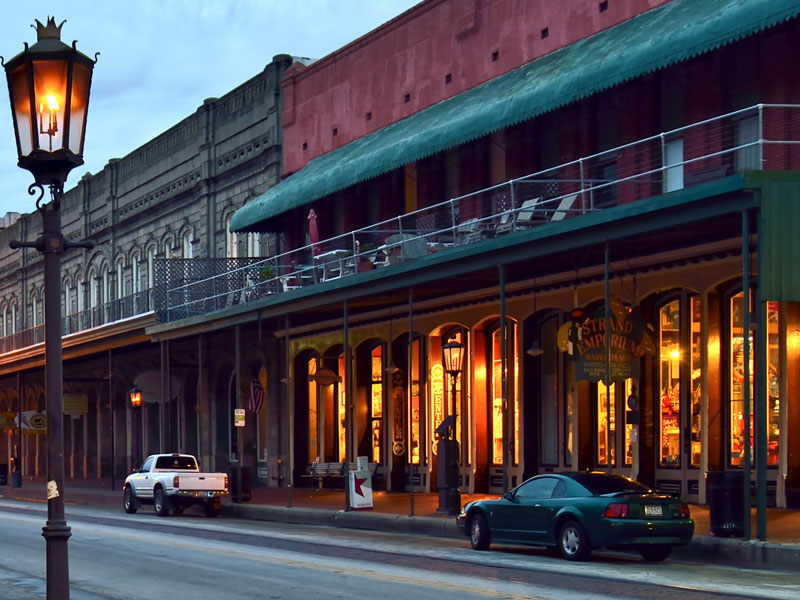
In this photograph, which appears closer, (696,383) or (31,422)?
(696,383)

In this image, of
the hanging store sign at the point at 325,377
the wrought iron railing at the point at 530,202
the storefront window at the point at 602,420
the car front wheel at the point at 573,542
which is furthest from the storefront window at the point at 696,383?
the hanging store sign at the point at 325,377

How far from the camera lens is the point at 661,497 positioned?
737 inches

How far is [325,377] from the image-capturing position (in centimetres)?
3481

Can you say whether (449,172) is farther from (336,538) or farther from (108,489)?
(108,489)

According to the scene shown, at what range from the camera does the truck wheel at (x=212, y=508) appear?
32531 millimetres

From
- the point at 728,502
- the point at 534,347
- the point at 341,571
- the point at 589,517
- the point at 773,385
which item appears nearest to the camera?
the point at 341,571

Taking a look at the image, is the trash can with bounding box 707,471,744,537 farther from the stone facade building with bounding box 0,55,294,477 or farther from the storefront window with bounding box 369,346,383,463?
the stone facade building with bounding box 0,55,294,477

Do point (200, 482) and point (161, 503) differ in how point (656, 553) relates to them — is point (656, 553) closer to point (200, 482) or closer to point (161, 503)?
point (200, 482)

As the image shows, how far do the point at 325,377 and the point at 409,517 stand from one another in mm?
9569

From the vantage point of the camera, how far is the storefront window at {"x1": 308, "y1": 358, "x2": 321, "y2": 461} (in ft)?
128

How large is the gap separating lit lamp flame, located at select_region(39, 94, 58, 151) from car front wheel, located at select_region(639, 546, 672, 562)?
12716 millimetres

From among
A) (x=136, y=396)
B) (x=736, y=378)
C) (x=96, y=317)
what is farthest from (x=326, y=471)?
(x=96, y=317)

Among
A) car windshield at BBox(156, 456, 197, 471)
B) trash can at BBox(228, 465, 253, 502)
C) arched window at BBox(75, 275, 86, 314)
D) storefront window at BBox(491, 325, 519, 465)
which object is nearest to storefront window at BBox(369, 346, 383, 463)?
trash can at BBox(228, 465, 253, 502)

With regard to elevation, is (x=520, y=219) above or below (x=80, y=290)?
below
